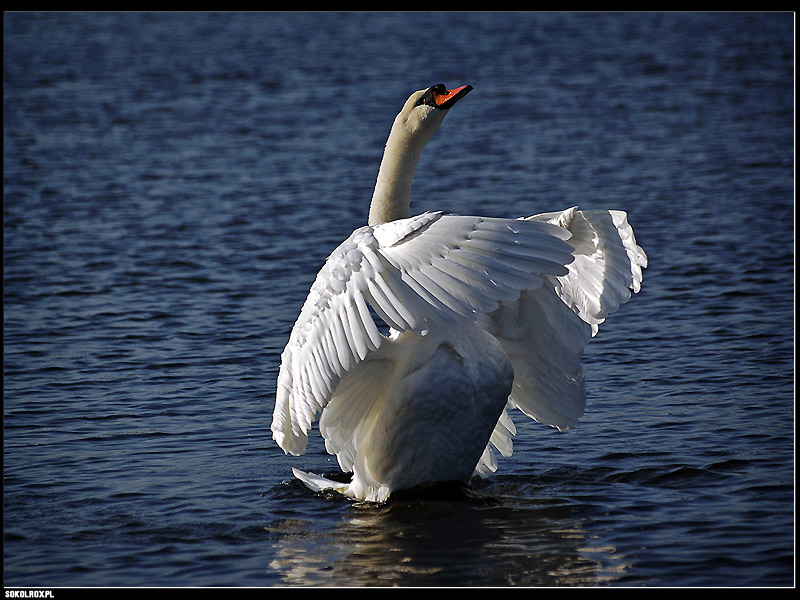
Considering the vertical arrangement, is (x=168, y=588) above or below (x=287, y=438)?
below

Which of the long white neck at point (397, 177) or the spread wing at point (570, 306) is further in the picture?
the long white neck at point (397, 177)

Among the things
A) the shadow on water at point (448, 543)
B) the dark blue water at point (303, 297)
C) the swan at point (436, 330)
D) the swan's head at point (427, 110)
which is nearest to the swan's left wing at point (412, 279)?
the swan at point (436, 330)

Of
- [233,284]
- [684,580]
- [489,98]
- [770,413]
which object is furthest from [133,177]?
[684,580]

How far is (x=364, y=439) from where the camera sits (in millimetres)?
7051

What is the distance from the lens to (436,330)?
21.5ft

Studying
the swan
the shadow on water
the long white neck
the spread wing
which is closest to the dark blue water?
the shadow on water

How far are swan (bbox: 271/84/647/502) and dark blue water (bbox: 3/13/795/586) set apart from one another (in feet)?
1.62

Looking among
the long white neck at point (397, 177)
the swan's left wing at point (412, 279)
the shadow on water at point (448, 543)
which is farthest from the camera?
the long white neck at point (397, 177)

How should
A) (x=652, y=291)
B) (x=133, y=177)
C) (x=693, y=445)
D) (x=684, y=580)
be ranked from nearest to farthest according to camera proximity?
(x=684, y=580) < (x=693, y=445) < (x=652, y=291) < (x=133, y=177)

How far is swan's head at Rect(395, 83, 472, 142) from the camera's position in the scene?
730 cm

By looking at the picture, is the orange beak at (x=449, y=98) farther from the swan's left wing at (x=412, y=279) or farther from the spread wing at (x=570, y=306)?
the swan's left wing at (x=412, y=279)

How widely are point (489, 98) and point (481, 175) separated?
7233 mm

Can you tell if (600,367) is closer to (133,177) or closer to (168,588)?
(168,588)

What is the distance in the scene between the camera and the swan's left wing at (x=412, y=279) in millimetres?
5684
